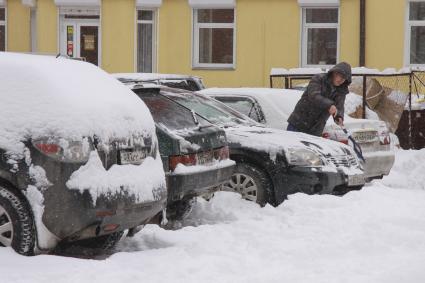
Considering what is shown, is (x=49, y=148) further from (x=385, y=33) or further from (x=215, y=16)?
(x=215, y=16)

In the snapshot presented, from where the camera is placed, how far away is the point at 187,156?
8.02m

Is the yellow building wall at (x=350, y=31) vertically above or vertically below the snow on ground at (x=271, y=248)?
above

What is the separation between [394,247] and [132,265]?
85.6 inches

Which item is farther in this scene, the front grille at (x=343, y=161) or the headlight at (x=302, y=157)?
the front grille at (x=343, y=161)

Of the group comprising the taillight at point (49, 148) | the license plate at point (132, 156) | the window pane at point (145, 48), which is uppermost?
the window pane at point (145, 48)

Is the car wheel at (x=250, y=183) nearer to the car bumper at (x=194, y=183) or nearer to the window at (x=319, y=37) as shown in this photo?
the car bumper at (x=194, y=183)

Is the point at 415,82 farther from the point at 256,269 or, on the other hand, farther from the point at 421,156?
the point at 256,269

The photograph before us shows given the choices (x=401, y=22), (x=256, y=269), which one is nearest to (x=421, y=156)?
(x=401, y=22)

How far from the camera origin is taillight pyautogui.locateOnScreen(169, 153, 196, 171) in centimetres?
790

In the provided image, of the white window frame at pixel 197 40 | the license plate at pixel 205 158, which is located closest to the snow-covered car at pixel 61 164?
the license plate at pixel 205 158

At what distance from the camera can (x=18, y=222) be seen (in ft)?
20.9

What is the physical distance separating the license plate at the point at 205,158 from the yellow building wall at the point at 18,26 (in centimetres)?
1576

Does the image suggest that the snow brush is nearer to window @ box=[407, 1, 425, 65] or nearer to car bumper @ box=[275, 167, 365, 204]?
car bumper @ box=[275, 167, 365, 204]

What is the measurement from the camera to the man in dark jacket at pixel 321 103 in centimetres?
1085
